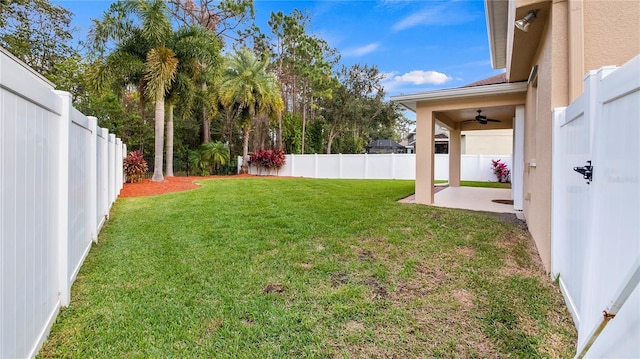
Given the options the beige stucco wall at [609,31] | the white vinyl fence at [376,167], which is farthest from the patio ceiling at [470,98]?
the white vinyl fence at [376,167]

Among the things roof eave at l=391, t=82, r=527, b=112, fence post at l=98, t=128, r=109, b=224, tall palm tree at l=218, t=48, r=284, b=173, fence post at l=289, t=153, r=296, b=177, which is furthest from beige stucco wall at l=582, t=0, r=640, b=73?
fence post at l=289, t=153, r=296, b=177

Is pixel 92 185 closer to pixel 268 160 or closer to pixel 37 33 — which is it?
pixel 268 160

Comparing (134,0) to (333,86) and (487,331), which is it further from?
(333,86)

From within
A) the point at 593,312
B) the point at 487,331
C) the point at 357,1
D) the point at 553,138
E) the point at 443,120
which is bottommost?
the point at 487,331

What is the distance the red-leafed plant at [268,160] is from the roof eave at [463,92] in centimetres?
1312

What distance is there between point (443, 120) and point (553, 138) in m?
6.82

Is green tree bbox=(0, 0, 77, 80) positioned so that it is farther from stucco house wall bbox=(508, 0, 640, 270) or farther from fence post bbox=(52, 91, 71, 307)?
stucco house wall bbox=(508, 0, 640, 270)

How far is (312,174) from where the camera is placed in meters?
20.9

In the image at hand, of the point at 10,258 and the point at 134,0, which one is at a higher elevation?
the point at 134,0

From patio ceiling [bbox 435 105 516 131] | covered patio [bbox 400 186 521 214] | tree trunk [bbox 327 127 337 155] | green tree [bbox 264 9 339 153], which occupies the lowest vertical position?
covered patio [bbox 400 186 521 214]

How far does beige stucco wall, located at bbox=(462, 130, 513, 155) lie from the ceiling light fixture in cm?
1727

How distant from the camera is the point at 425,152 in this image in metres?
8.35

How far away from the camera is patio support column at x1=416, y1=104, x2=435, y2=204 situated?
830cm

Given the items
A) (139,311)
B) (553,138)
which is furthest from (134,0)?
(553,138)
